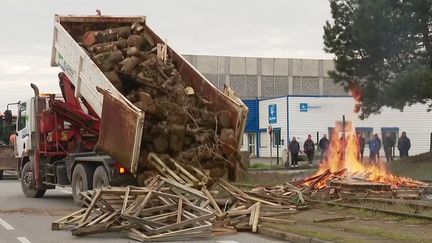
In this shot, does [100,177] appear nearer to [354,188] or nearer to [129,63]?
[129,63]

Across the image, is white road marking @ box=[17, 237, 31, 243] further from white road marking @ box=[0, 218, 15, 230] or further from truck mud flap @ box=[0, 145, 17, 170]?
truck mud flap @ box=[0, 145, 17, 170]

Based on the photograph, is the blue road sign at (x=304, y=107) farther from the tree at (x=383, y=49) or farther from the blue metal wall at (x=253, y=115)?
the tree at (x=383, y=49)

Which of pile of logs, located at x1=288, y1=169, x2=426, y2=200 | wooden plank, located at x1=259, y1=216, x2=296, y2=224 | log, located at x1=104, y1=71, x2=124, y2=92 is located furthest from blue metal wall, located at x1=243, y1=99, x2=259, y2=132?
wooden plank, located at x1=259, y1=216, x2=296, y2=224

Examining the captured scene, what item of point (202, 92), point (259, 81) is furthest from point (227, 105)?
point (259, 81)

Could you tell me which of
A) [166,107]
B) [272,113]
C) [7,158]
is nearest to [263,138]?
[272,113]

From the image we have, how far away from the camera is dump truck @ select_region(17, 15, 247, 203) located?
13047 millimetres

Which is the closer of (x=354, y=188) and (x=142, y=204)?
(x=142, y=204)

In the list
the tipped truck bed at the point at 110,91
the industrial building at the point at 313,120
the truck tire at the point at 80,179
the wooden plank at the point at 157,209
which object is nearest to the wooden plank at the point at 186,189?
the wooden plank at the point at 157,209

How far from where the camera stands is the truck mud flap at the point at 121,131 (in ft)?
40.9

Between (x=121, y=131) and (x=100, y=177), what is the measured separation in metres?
1.72

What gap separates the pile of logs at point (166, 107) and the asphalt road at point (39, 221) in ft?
7.78

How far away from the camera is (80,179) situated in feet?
49.8

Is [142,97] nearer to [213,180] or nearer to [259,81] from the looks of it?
[213,180]

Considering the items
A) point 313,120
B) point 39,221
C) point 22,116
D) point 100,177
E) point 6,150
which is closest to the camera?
point 39,221
